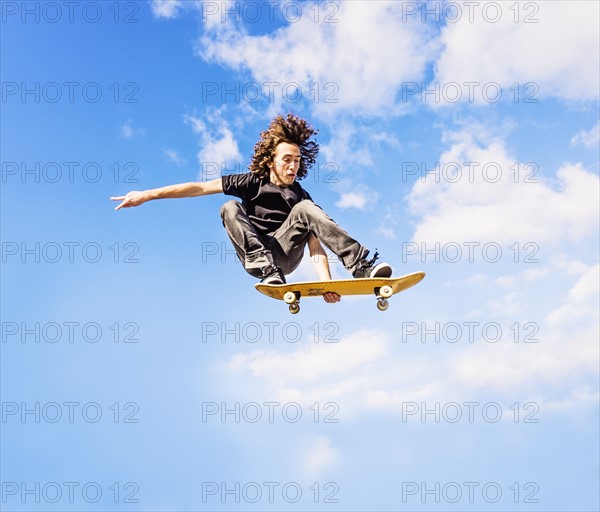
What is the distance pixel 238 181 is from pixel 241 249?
0.86 metres

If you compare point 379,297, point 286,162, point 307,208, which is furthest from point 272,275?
point 286,162

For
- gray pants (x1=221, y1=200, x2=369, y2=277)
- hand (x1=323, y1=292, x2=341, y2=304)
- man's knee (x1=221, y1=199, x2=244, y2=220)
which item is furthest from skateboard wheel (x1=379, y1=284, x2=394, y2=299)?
man's knee (x1=221, y1=199, x2=244, y2=220)

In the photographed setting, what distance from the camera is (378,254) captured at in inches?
291

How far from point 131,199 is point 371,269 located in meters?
2.99

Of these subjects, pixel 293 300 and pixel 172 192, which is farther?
pixel 172 192

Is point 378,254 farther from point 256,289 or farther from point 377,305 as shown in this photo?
point 256,289

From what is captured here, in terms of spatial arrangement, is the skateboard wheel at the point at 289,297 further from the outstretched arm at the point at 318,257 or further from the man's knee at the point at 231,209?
the man's knee at the point at 231,209

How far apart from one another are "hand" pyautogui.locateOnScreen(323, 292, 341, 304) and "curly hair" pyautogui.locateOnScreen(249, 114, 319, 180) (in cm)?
168

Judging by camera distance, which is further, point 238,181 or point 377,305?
point 238,181

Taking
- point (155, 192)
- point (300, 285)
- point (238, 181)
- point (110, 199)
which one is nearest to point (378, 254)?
point (300, 285)

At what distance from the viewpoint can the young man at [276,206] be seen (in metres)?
7.50

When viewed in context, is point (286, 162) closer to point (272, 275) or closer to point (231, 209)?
point (231, 209)

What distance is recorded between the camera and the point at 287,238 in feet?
25.5

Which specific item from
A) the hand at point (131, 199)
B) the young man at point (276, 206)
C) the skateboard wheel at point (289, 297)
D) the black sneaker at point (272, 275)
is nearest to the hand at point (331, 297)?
the young man at point (276, 206)
